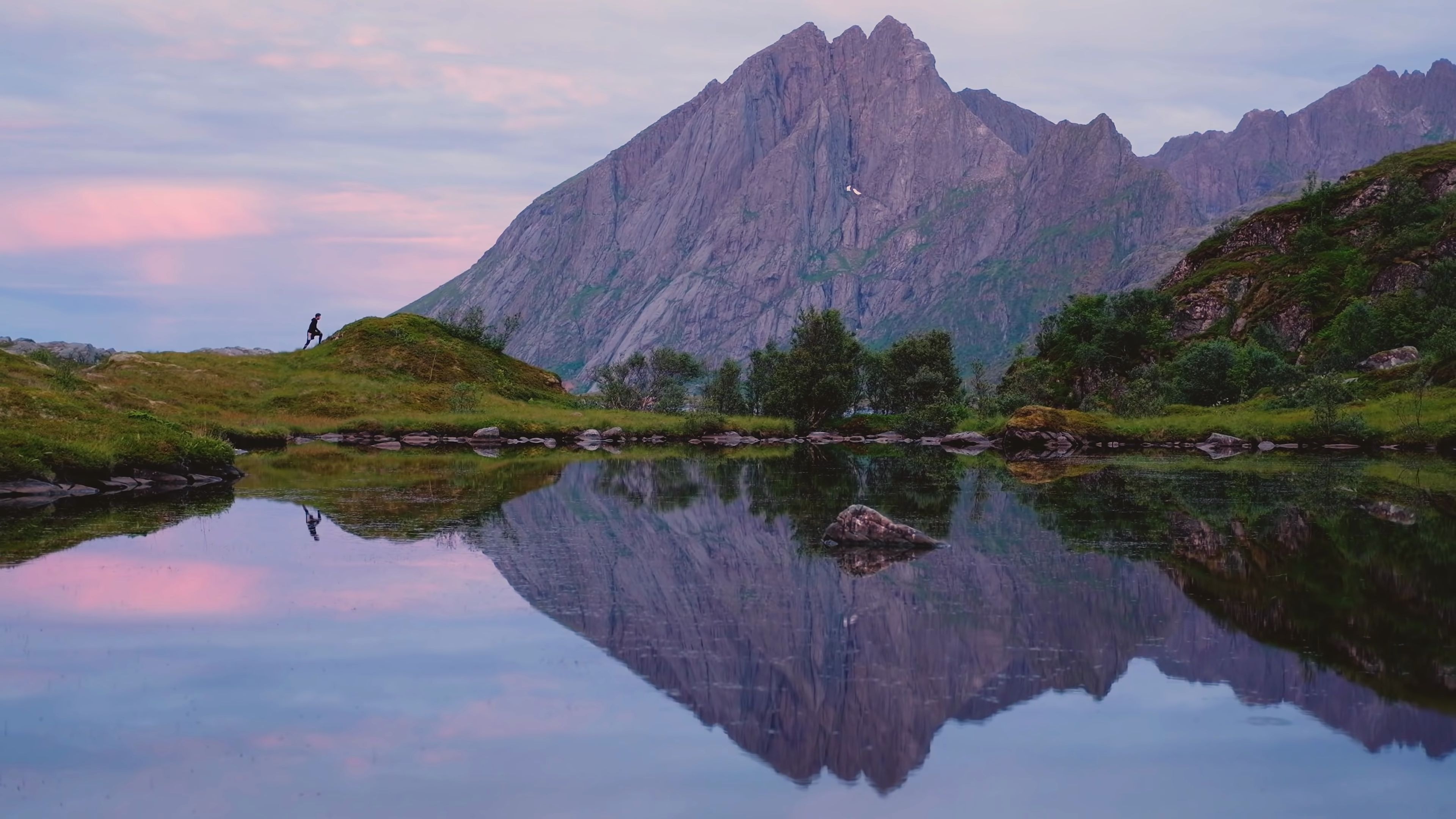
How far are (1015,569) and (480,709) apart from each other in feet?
44.4

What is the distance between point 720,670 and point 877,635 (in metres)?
3.19

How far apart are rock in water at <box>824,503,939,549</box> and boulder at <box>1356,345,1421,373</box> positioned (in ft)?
263

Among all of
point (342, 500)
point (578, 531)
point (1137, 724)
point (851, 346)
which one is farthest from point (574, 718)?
point (851, 346)

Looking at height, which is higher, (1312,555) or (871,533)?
(871,533)

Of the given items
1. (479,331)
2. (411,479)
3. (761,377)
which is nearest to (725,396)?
(761,377)

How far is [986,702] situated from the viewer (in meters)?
14.6

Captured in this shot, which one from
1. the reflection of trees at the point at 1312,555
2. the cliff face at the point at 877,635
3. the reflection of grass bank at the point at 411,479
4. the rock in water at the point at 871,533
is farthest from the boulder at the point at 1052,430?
the rock in water at the point at 871,533

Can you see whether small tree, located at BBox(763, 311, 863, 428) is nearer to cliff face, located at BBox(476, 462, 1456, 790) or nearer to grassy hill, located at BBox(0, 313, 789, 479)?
grassy hill, located at BBox(0, 313, 789, 479)

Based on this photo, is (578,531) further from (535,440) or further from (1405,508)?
(535,440)

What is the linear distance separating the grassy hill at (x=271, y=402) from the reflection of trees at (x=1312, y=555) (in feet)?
108

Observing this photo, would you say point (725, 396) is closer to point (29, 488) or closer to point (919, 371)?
point (919, 371)

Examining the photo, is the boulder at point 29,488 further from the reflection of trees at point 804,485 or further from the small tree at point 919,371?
the small tree at point 919,371

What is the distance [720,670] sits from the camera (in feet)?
52.4

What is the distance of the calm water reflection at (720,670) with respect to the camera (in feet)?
38.9
